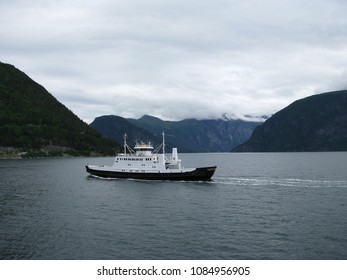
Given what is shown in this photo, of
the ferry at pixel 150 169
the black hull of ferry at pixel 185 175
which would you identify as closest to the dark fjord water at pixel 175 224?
the black hull of ferry at pixel 185 175

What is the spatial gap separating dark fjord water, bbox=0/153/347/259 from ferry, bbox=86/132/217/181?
64.4ft

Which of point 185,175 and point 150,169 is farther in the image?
point 150,169

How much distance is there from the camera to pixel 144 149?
11688 cm

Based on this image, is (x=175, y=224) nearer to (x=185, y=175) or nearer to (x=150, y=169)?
(x=185, y=175)

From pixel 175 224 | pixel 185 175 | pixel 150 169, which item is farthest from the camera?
pixel 150 169

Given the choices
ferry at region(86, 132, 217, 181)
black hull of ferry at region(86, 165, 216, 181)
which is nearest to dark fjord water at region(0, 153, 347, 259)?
black hull of ferry at region(86, 165, 216, 181)

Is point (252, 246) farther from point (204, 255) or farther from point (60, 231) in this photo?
point (60, 231)

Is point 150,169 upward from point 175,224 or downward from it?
upward

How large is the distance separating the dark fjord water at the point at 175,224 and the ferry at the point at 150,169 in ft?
64.4

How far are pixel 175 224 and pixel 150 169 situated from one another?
61.2 metres

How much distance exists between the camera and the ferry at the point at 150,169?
4387 inches

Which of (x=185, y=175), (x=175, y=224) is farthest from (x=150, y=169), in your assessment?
(x=175, y=224)

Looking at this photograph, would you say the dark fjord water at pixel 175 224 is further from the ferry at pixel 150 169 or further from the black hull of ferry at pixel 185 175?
the ferry at pixel 150 169

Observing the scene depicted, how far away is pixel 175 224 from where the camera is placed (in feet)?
175
